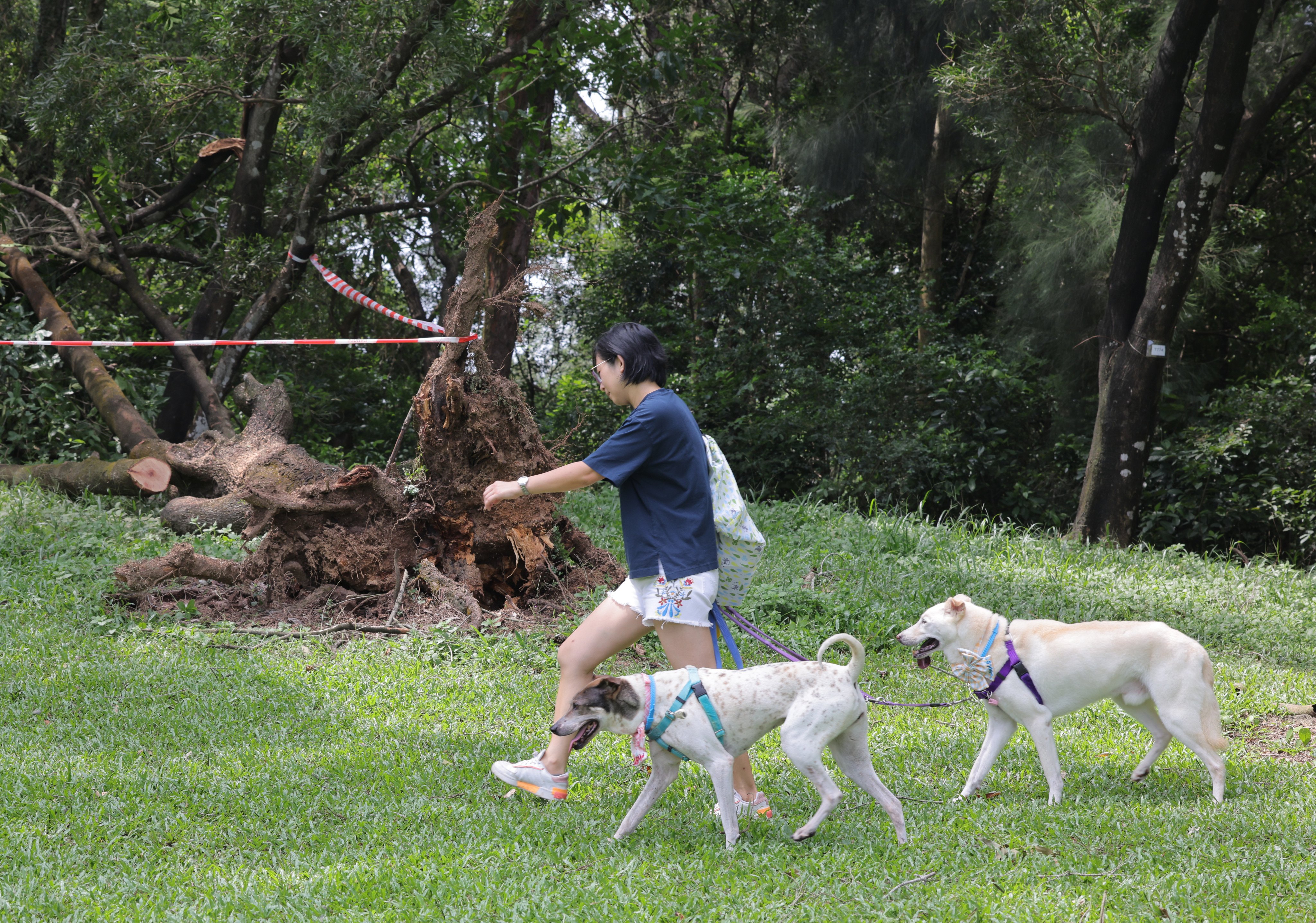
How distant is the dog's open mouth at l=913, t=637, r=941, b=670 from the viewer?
4.43 m

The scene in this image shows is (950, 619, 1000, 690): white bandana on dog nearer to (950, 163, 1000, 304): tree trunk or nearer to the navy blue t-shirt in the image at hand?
the navy blue t-shirt

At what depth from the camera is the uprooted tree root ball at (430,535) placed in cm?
714

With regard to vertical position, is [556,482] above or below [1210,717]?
above

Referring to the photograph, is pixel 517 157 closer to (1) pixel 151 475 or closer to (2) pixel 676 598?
(1) pixel 151 475

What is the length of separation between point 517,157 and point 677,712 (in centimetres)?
957

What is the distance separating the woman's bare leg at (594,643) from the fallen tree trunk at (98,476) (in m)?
7.69

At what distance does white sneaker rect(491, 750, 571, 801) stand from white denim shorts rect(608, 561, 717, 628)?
81cm

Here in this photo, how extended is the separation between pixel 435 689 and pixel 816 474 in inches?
378

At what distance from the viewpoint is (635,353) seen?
3.93 meters

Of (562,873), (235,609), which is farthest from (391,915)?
(235,609)

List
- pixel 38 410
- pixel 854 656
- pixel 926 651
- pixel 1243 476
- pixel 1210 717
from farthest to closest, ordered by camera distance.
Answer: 1. pixel 1243 476
2. pixel 38 410
3. pixel 926 651
4. pixel 1210 717
5. pixel 854 656

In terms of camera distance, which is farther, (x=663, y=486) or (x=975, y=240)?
(x=975, y=240)

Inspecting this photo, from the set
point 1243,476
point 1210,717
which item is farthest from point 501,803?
point 1243,476

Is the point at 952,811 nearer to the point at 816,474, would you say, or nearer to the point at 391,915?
the point at 391,915
